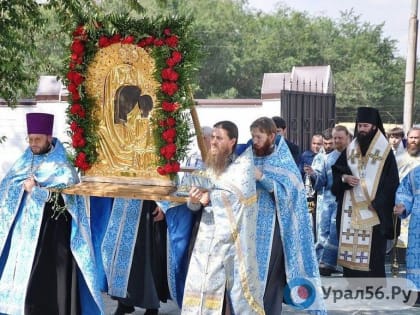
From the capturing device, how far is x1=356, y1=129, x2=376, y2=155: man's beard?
6.61 metres

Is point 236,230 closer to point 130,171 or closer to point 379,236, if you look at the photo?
point 130,171

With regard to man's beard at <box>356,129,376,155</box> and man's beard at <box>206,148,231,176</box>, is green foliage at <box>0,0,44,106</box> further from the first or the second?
man's beard at <box>356,129,376,155</box>

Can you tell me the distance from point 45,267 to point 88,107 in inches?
48.0

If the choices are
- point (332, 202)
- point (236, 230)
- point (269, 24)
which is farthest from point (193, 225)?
point (269, 24)

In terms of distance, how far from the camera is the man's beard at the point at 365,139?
661 cm

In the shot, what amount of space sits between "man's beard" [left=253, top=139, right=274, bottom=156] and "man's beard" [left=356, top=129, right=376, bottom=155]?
66.9 inches

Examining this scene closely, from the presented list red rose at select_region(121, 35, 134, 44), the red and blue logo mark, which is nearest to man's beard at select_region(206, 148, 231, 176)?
red rose at select_region(121, 35, 134, 44)

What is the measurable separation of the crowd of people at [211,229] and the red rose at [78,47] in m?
0.50

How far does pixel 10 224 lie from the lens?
16.9 ft

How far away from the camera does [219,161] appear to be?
4551 mm

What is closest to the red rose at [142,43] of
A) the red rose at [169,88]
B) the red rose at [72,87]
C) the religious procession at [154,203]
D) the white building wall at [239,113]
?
the religious procession at [154,203]

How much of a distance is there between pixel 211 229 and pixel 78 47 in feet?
5.14

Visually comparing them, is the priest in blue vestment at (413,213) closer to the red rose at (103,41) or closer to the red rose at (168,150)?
the red rose at (168,150)

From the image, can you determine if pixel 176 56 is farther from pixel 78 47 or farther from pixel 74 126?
pixel 74 126
